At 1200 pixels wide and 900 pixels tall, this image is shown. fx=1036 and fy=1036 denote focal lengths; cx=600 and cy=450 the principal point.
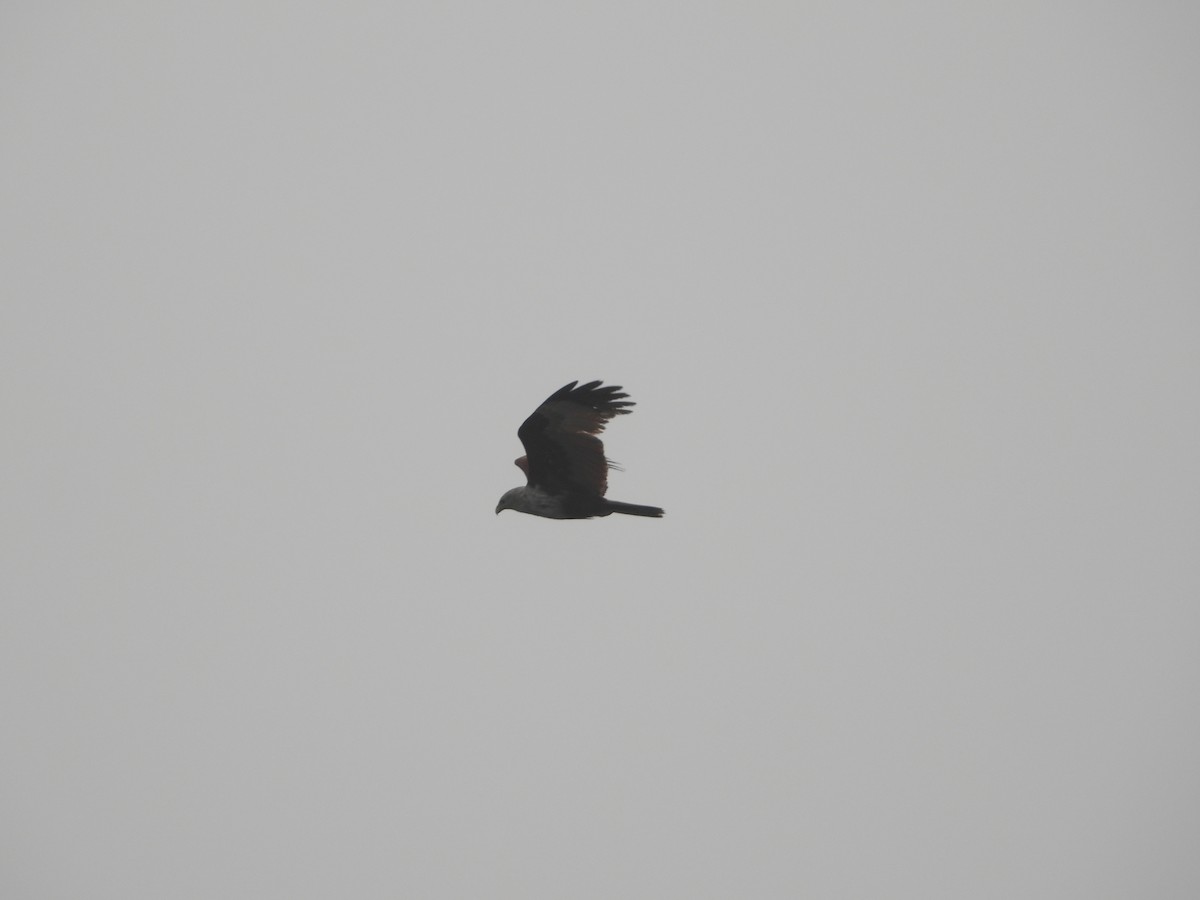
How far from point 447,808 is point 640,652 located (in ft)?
166

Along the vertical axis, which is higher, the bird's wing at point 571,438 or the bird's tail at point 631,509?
the bird's wing at point 571,438

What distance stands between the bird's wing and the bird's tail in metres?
0.28

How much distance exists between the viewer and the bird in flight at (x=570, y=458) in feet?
34.4

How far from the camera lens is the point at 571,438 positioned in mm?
10727

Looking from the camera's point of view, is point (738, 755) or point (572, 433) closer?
point (572, 433)

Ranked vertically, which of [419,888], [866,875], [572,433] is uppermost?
[572,433]

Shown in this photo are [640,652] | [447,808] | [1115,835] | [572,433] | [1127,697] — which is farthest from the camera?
[640,652]

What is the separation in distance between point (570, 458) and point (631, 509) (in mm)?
848

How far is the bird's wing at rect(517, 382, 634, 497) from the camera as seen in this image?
34.3ft

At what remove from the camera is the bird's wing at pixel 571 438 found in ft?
34.3

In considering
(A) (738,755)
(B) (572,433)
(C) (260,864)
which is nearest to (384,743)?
(C) (260,864)

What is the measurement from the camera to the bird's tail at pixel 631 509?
1060cm

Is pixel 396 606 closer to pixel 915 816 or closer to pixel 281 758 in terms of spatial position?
pixel 281 758

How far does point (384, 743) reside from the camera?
152625 millimetres
